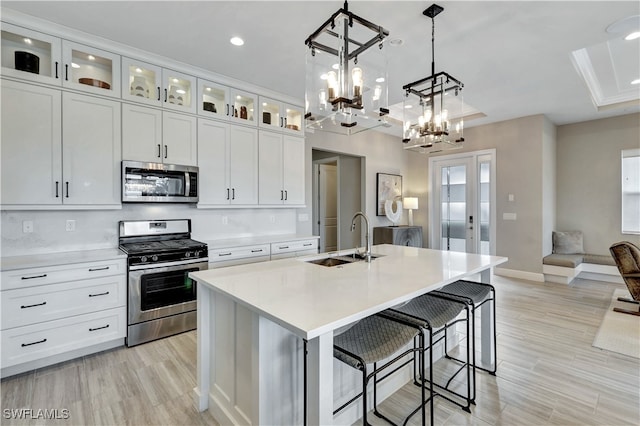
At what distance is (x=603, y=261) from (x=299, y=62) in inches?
235

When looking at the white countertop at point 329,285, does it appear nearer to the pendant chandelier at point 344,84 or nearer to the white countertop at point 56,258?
the pendant chandelier at point 344,84

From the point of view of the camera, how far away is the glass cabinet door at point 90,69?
2752mm

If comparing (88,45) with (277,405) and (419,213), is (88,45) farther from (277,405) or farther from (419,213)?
(419,213)

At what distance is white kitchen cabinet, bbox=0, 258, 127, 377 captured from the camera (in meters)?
2.32

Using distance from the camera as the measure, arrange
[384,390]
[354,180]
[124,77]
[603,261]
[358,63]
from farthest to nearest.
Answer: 1. [354,180]
2. [603,261]
3. [124,77]
4. [358,63]
5. [384,390]

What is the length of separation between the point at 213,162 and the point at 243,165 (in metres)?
0.40

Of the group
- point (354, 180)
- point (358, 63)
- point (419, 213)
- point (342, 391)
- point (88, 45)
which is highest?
point (88, 45)

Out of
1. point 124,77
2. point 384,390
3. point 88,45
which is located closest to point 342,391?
point 384,390

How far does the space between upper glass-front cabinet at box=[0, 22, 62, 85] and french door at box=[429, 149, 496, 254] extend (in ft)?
20.5

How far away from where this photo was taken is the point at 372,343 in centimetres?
151

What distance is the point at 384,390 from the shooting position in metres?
2.07

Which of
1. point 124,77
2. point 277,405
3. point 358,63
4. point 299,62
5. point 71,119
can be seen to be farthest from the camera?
point 299,62

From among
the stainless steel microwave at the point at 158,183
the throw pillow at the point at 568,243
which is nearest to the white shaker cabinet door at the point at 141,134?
the stainless steel microwave at the point at 158,183

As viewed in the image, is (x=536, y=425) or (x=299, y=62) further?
(x=299, y=62)
